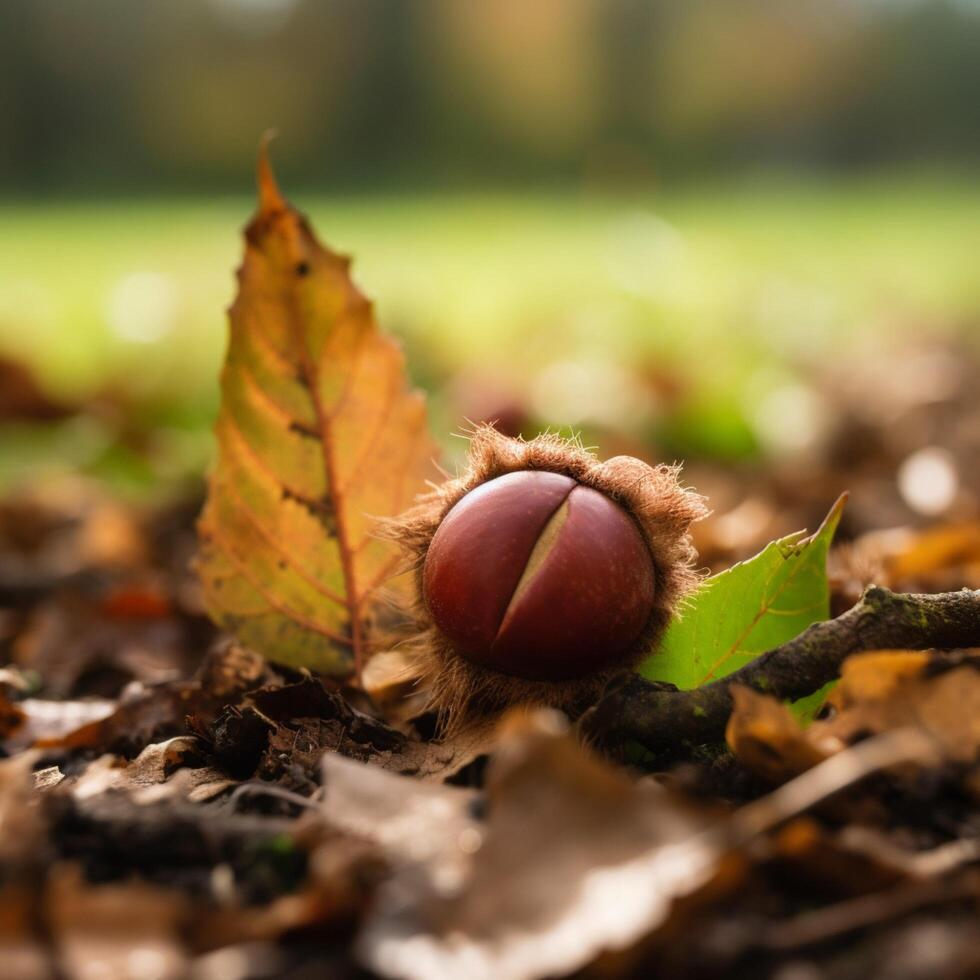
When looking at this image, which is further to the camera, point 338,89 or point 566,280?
point 338,89

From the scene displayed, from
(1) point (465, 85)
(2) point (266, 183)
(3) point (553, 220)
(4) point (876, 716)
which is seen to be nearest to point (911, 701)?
(4) point (876, 716)

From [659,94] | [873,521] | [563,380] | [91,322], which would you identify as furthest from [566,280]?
[659,94]

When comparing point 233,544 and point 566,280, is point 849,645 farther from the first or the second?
point 566,280

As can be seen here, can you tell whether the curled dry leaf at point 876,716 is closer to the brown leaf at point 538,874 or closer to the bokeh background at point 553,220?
the brown leaf at point 538,874

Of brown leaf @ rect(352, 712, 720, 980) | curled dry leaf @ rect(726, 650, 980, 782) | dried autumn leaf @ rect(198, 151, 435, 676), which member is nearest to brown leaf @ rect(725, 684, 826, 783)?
curled dry leaf @ rect(726, 650, 980, 782)

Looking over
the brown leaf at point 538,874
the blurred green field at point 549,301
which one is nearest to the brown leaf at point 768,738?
the brown leaf at point 538,874
